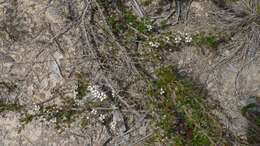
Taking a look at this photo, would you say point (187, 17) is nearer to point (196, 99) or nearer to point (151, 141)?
point (196, 99)

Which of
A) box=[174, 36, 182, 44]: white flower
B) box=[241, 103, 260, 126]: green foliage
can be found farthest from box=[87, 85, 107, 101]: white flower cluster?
box=[241, 103, 260, 126]: green foliage

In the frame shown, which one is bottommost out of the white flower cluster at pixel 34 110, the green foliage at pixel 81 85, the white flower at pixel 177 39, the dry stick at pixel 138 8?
the white flower cluster at pixel 34 110

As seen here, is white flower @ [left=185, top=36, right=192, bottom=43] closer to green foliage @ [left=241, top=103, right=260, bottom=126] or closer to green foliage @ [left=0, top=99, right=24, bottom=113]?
green foliage @ [left=241, top=103, right=260, bottom=126]

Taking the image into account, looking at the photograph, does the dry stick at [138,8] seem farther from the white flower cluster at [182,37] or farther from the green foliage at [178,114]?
the green foliage at [178,114]

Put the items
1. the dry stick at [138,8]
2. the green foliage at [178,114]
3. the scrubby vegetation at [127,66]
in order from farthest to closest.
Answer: the dry stick at [138,8]
the scrubby vegetation at [127,66]
the green foliage at [178,114]

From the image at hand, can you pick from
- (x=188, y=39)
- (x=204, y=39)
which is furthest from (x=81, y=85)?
(x=204, y=39)

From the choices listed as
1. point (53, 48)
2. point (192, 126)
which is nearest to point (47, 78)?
point (53, 48)

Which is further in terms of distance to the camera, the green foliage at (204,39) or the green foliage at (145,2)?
the green foliage at (145,2)

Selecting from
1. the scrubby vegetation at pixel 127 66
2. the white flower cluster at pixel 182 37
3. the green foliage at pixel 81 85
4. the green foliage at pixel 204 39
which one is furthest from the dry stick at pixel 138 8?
the green foliage at pixel 81 85
